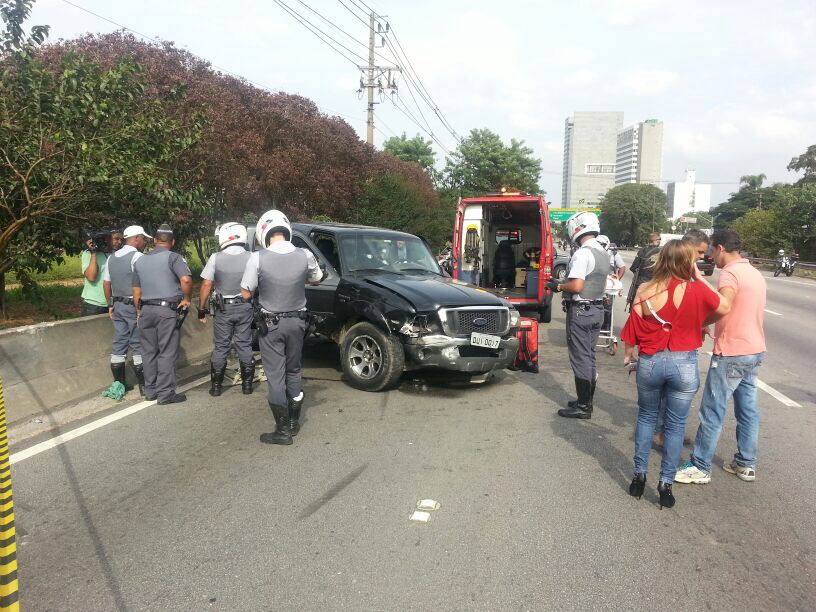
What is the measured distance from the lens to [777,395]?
7.76 m

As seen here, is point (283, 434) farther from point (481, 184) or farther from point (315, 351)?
point (481, 184)

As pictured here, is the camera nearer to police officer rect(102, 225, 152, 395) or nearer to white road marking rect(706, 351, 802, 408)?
police officer rect(102, 225, 152, 395)

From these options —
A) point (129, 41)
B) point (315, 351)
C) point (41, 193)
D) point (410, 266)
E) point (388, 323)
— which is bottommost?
point (315, 351)

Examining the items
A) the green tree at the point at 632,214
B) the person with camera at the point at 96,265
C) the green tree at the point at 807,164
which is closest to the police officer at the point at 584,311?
the person with camera at the point at 96,265

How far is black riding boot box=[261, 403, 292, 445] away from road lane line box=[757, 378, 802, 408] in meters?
5.52

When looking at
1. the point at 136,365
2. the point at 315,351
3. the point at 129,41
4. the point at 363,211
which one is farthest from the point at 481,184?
the point at 136,365

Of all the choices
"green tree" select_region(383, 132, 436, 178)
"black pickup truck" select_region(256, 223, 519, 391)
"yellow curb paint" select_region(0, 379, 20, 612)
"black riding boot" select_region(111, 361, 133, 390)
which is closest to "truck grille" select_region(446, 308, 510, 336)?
"black pickup truck" select_region(256, 223, 519, 391)

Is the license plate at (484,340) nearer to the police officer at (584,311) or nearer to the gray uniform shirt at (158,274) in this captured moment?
the police officer at (584,311)

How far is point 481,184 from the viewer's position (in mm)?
43531

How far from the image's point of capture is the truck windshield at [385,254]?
8.42 metres

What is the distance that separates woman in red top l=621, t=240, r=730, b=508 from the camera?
165 inches

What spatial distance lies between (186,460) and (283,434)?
0.82 metres

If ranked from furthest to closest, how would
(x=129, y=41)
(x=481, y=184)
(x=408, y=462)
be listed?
(x=481, y=184) < (x=129, y=41) < (x=408, y=462)

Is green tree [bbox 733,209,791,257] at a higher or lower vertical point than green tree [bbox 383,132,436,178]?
lower
